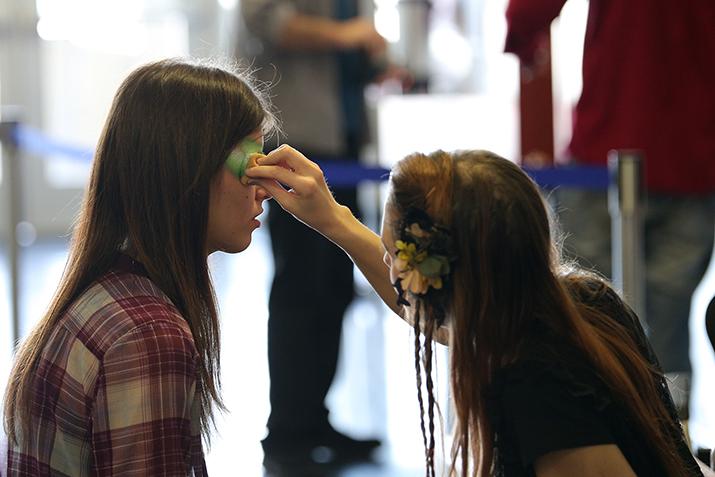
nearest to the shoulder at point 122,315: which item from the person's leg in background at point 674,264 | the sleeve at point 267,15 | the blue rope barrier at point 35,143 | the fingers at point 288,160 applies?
the fingers at point 288,160

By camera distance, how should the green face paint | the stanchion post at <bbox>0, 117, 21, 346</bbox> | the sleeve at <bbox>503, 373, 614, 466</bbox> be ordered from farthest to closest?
1. the stanchion post at <bbox>0, 117, 21, 346</bbox>
2. the green face paint
3. the sleeve at <bbox>503, 373, 614, 466</bbox>

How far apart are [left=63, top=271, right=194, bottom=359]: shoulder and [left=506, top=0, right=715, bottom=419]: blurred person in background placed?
1768mm

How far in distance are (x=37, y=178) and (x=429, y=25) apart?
394 cm

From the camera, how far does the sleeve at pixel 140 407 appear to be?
154 centimetres

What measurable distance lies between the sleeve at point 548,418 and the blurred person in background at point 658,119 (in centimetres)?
175

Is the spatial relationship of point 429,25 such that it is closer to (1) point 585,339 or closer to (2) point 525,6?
(2) point 525,6

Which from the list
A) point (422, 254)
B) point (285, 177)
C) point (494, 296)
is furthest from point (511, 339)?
point (285, 177)

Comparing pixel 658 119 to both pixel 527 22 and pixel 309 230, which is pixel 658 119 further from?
pixel 309 230

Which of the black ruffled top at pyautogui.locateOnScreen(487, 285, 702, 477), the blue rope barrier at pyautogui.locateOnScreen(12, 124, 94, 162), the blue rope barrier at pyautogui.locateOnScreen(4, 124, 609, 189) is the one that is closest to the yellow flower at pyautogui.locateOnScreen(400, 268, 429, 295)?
the black ruffled top at pyautogui.locateOnScreen(487, 285, 702, 477)

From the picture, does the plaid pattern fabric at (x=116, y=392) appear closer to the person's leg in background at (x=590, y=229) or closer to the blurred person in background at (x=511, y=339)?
the blurred person in background at (x=511, y=339)

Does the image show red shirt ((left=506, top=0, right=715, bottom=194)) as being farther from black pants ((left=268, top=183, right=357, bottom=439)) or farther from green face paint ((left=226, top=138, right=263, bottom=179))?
green face paint ((left=226, top=138, right=263, bottom=179))

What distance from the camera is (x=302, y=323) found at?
136 inches

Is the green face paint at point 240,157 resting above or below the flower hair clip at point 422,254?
above

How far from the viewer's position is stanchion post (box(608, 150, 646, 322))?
3.04 meters
